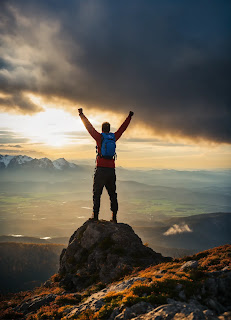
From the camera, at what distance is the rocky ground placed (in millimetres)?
7172

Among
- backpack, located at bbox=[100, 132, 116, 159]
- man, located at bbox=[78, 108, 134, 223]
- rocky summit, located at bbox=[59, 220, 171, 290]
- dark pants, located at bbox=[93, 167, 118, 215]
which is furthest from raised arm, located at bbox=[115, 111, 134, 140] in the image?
rocky summit, located at bbox=[59, 220, 171, 290]

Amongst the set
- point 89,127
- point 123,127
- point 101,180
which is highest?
point 123,127

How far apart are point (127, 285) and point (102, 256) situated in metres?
6.09

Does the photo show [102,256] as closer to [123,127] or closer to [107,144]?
[107,144]

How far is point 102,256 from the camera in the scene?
611 inches

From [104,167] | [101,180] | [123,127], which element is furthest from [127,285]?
[123,127]

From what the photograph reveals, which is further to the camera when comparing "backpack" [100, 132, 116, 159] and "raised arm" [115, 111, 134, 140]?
"raised arm" [115, 111, 134, 140]

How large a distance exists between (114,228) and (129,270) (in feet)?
14.5

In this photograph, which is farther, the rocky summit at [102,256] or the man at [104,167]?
the man at [104,167]

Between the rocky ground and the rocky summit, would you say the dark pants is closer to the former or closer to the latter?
the rocky summit

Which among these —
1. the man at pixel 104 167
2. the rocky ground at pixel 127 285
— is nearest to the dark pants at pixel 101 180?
the man at pixel 104 167

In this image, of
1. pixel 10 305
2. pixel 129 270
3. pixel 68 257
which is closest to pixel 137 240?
pixel 129 270

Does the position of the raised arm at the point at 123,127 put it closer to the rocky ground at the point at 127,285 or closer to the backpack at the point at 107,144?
the backpack at the point at 107,144

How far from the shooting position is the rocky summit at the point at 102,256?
1405 centimetres
